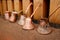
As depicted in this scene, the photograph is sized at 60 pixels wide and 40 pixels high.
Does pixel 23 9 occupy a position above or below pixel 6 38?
above

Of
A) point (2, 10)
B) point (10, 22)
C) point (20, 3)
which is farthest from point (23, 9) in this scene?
point (2, 10)

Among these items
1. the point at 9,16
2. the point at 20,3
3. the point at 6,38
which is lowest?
the point at 6,38

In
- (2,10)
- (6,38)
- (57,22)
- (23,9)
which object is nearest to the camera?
(6,38)

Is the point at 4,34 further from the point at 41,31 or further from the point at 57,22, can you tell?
the point at 57,22

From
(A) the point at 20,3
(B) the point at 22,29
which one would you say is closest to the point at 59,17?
(B) the point at 22,29

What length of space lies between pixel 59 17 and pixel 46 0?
21 cm

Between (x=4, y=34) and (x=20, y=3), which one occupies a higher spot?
(x=20, y=3)

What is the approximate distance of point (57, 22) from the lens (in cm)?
117

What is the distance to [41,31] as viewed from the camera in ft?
3.61

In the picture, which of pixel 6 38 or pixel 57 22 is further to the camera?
pixel 57 22

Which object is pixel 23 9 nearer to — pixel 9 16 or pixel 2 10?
pixel 9 16

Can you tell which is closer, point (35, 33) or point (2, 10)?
point (35, 33)

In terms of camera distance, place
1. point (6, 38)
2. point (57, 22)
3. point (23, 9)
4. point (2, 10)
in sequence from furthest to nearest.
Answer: point (2, 10)
point (23, 9)
point (57, 22)
point (6, 38)

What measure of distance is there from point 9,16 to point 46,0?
0.44 meters
